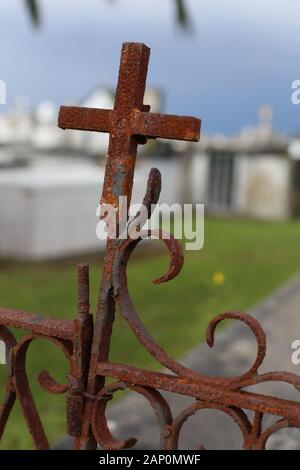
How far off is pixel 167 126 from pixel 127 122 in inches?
3.9

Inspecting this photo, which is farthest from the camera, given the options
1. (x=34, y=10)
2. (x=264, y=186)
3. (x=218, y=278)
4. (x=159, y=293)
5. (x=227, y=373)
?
(x=264, y=186)

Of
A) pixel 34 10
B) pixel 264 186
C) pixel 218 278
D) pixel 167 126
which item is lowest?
pixel 167 126

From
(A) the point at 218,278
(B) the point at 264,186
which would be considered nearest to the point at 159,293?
(A) the point at 218,278

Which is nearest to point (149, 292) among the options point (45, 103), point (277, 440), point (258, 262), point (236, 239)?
point (258, 262)

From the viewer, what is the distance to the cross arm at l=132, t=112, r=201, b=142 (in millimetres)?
1274

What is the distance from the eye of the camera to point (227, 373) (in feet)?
14.7

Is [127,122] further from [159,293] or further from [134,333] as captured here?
[159,293]

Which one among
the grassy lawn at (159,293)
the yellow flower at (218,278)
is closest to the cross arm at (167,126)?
the grassy lawn at (159,293)

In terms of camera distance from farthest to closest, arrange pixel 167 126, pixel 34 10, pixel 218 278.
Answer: pixel 218 278
pixel 34 10
pixel 167 126

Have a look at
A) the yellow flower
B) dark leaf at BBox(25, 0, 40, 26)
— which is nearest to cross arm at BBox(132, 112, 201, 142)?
the yellow flower

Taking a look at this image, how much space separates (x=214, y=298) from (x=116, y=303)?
21.9 feet

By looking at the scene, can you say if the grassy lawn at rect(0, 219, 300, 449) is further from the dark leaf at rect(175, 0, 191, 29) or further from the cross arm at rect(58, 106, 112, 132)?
the dark leaf at rect(175, 0, 191, 29)

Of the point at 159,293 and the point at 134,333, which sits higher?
the point at 159,293

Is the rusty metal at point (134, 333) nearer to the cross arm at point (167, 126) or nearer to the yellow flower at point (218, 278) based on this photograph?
the cross arm at point (167, 126)
